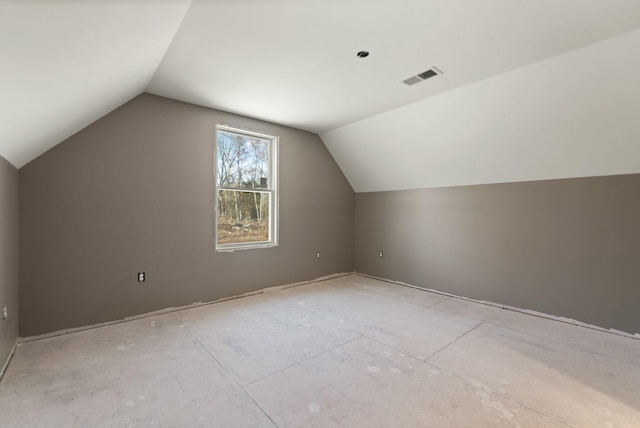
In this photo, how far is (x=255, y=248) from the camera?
4043mm

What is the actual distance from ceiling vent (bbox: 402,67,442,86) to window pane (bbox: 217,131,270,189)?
2.25 metres

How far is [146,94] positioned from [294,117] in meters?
1.81

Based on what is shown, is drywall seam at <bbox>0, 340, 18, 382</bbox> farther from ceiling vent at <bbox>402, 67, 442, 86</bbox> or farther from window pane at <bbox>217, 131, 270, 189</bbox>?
ceiling vent at <bbox>402, 67, 442, 86</bbox>

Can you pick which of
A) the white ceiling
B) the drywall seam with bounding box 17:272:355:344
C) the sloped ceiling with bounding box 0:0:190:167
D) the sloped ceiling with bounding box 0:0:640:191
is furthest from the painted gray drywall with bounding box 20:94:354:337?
the white ceiling

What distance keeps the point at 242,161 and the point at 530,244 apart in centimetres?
391

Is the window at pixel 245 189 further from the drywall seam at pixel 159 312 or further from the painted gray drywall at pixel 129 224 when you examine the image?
the drywall seam at pixel 159 312

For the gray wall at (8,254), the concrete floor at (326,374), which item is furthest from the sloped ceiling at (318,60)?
the concrete floor at (326,374)

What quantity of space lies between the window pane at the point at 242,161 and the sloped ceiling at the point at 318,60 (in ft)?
1.59

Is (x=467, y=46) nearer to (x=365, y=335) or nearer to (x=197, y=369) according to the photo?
(x=365, y=335)

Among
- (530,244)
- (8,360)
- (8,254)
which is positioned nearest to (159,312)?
(8,360)

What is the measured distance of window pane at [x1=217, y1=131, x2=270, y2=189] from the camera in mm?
3807

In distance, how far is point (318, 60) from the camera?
8.10ft

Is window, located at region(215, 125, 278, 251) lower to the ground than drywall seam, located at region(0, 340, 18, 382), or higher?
higher

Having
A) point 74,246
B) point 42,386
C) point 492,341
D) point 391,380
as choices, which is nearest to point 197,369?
point 42,386
